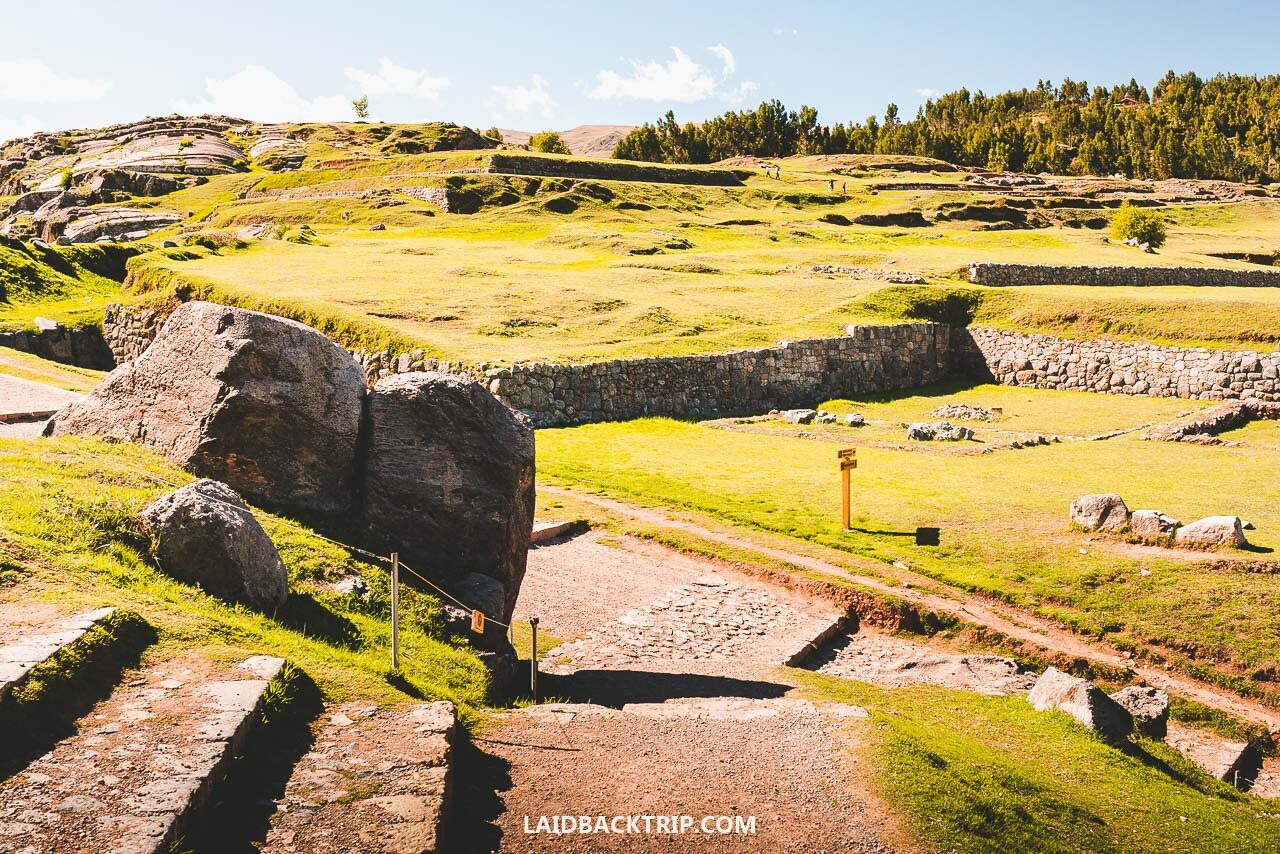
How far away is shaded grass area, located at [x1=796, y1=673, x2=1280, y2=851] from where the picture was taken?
26.0ft

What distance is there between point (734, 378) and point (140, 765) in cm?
2797

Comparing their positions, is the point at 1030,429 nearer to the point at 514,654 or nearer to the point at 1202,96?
the point at 514,654

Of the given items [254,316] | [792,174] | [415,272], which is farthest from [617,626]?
[792,174]

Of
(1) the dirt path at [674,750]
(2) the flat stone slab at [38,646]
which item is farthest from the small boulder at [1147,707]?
(2) the flat stone slab at [38,646]

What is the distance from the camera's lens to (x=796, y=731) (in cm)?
923

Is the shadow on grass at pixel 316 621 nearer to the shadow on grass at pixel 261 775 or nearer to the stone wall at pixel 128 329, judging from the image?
the shadow on grass at pixel 261 775

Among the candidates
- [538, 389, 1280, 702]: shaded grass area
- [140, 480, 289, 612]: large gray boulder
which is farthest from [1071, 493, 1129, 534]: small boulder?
[140, 480, 289, 612]: large gray boulder

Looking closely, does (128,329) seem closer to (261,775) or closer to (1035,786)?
(261,775)

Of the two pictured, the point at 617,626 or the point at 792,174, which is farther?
the point at 792,174

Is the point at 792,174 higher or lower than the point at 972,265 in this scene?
higher

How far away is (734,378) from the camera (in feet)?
109

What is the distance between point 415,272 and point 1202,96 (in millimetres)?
190604

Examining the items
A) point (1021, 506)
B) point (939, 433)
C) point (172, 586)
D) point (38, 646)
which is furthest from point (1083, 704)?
point (939, 433)

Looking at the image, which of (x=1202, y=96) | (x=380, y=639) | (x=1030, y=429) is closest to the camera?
(x=380, y=639)
